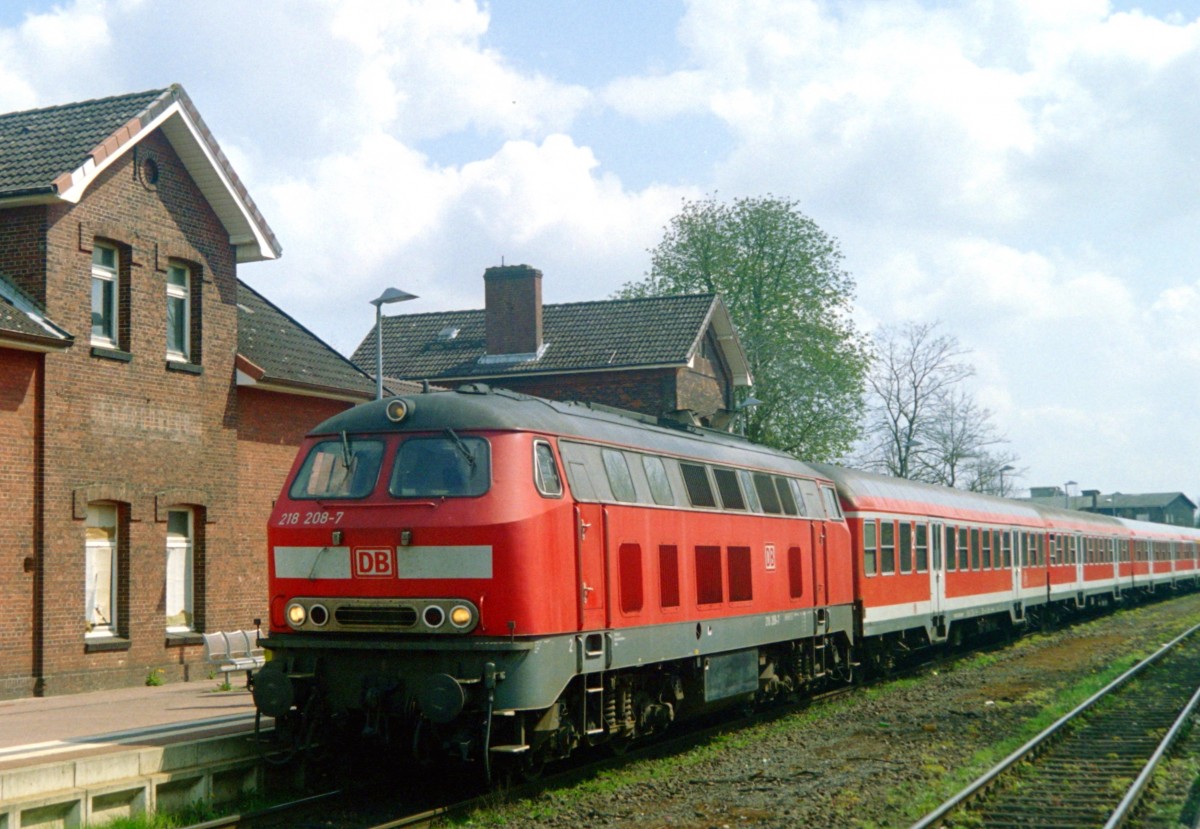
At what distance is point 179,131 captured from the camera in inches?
794

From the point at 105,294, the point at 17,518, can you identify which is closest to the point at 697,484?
the point at 17,518

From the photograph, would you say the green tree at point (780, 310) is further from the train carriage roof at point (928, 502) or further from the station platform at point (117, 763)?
the station platform at point (117, 763)

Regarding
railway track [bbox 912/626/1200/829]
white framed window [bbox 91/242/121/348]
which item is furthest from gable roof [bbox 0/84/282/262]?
railway track [bbox 912/626/1200/829]

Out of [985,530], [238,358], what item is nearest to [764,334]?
[985,530]

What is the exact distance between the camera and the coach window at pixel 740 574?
1446 cm

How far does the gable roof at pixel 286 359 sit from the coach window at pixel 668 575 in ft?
33.6

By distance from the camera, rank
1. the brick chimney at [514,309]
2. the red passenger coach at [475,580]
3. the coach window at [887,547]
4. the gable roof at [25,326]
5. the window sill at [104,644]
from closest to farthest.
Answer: the red passenger coach at [475,580], the gable roof at [25,326], the window sill at [104,644], the coach window at [887,547], the brick chimney at [514,309]

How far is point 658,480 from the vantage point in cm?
1312

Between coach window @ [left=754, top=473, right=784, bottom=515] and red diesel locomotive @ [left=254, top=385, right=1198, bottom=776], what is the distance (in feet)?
2.01

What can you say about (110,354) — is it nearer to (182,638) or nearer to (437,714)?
(182,638)

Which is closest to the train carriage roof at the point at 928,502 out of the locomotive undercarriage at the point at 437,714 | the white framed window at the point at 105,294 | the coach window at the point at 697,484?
the coach window at the point at 697,484

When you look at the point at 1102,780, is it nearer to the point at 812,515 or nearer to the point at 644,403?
the point at 812,515

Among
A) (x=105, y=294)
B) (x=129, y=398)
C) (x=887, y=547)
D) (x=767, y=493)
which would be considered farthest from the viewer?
(x=887, y=547)

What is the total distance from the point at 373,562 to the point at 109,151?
33.6 feet
